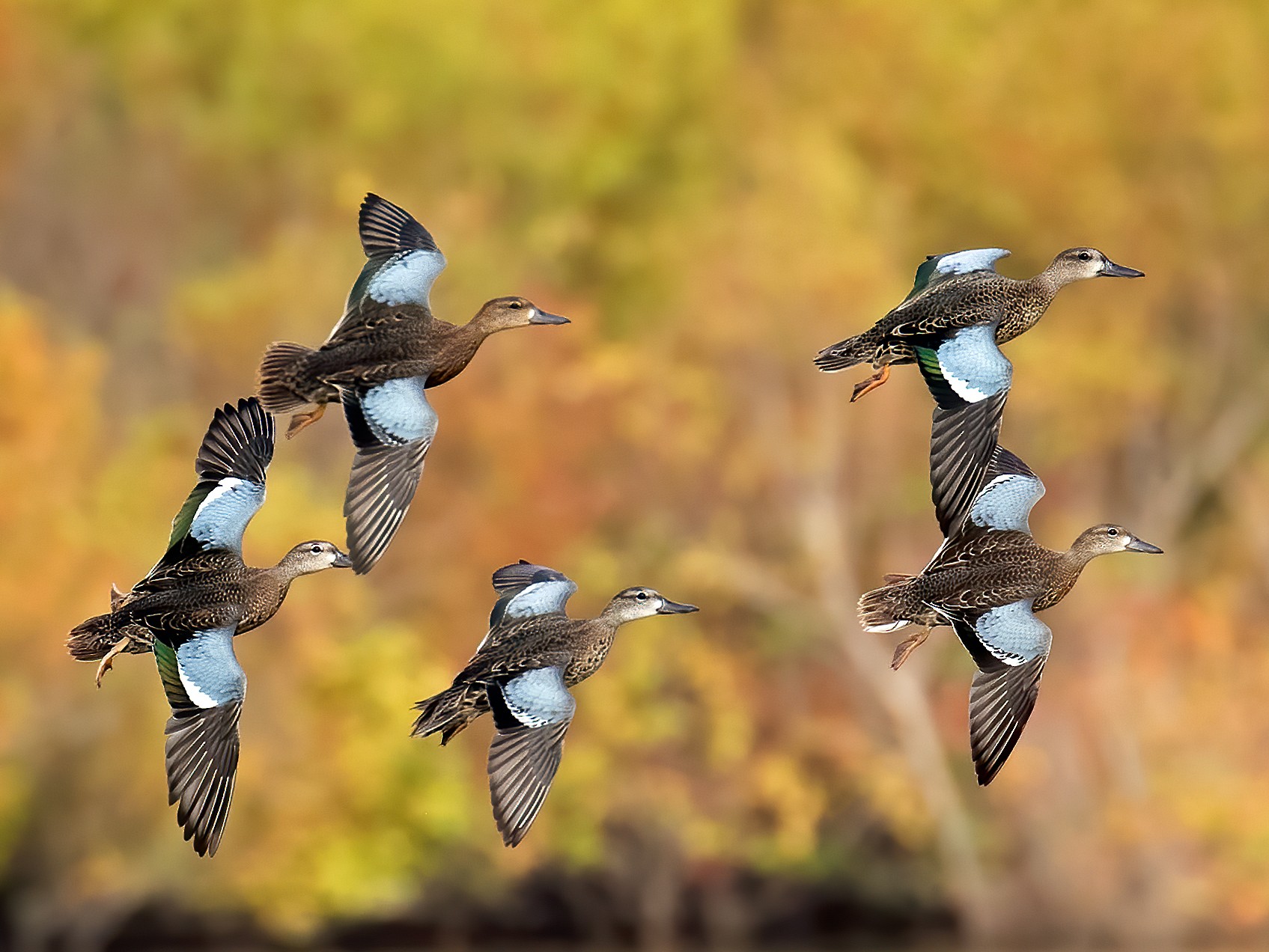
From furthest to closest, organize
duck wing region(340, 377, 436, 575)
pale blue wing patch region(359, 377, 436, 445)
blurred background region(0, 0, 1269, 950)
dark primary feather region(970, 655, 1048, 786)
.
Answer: blurred background region(0, 0, 1269, 950), pale blue wing patch region(359, 377, 436, 445), duck wing region(340, 377, 436, 575), dark primary feather region(970, 655, 1048, 786)

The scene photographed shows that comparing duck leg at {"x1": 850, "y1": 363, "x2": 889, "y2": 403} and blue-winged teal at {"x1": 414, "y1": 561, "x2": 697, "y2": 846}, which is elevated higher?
duck leg at {"x1": 850, "y1": 363, "x2": 889, "y2": 403}

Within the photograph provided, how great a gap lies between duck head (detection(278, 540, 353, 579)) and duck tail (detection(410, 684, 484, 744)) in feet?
3.10

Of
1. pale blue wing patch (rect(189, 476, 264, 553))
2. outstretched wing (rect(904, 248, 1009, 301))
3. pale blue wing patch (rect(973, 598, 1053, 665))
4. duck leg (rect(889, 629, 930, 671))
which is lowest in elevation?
pale blue wing patch (rect(973, 598, 1053, 665))

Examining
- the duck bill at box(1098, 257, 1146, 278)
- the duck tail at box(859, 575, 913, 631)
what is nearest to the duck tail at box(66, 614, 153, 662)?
the duck tail at box(859, 575, 913, 631)

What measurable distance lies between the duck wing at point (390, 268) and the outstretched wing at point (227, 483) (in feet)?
1.78

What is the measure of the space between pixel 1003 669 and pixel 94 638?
12.4 ft

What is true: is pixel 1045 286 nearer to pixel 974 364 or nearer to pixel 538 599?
pixel 974 364

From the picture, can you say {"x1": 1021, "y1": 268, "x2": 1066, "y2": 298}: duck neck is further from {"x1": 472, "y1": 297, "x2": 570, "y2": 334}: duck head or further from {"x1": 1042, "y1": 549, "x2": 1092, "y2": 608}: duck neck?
{"x1": 472, "y1": 297, "x2": 570, "y2": 334}: duck head

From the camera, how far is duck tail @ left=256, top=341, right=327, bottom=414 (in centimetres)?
1023

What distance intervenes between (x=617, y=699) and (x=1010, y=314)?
2303 cm

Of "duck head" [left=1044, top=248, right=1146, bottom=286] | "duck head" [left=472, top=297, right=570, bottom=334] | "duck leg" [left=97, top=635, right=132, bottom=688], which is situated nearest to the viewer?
"duck leg" [left=97, top=635, right=132, bottom=688]

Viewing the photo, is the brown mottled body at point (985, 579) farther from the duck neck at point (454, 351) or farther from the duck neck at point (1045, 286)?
the duck neck at point (454, 351)

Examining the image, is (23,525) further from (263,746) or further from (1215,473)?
(1215,473)

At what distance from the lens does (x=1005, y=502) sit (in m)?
10.0
